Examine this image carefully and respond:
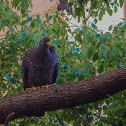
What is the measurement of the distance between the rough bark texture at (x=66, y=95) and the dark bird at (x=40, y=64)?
94 cm

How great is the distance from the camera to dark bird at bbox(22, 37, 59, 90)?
3.45 m

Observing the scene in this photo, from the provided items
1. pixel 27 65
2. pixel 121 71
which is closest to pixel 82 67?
pixel 27 65

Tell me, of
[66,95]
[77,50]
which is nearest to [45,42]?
[77,50]

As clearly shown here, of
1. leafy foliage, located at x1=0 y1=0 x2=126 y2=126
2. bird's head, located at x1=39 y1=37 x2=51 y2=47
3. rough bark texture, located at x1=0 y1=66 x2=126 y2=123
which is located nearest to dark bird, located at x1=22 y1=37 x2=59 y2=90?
bird's head, located at x1=39 y1=37 x2=51 y2=47

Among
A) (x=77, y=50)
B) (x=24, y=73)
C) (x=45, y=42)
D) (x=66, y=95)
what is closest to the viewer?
(x=66, y=95)

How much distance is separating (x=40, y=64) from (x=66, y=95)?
1124mm

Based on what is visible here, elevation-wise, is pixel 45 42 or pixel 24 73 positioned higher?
pixel 45 42

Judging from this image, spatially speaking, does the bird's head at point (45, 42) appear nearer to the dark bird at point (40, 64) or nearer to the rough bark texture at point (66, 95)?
the dark bird at point (40, 64)

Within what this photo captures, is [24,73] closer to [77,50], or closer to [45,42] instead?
[45,42]

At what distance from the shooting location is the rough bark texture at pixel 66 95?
2.34 meters

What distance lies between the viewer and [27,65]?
11.6 feet

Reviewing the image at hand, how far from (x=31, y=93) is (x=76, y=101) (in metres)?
0.44

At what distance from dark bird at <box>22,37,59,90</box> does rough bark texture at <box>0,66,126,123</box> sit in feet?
3.07

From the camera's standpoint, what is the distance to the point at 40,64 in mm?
3473
